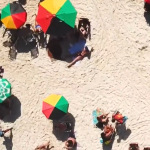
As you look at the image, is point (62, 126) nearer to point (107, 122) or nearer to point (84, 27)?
point (107, 122)

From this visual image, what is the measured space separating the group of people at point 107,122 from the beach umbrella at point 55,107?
3.64 ft

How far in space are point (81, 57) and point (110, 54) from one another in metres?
0.92

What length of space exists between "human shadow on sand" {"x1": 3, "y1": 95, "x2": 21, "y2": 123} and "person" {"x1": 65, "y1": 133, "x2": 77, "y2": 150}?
185 centimetres

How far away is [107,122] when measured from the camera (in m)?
12.6

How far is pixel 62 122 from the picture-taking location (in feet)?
42.3

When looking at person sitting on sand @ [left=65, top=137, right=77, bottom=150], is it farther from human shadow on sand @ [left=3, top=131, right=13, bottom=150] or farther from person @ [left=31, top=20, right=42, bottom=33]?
person @ [left=31, top=20, right=42, bottom=33]

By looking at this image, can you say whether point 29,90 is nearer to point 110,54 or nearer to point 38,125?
point 38,125

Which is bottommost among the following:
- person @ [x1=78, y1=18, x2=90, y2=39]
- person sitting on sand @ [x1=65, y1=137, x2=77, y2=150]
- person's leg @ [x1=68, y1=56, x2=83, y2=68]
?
person sitting on sand @ [x1=65, y1=137, x2=77, y2=150]

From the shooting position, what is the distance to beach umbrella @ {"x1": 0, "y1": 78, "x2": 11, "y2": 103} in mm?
12758

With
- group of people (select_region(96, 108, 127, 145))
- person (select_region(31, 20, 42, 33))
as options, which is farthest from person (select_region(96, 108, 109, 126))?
person (select_region(31, 20, 42, 33))

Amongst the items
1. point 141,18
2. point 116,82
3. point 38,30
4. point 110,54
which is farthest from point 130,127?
point 38,30

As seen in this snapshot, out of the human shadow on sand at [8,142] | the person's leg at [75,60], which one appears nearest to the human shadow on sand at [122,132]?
the person's leg at [75,60]

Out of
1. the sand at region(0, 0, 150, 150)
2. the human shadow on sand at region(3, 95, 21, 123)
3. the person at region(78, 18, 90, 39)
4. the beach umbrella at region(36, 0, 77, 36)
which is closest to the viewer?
the beach umbrella at region(36, 0, 77, 36)

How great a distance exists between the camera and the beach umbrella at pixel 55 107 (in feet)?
40.3
